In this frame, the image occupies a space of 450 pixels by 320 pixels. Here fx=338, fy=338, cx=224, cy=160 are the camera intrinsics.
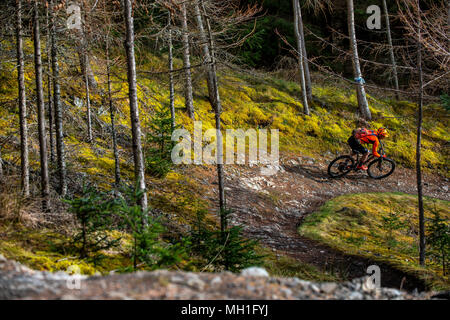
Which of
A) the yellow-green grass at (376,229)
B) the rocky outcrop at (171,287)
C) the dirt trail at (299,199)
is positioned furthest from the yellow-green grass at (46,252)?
the yellow-green grass at (376,229)

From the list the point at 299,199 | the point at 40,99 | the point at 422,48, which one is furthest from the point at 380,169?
the point at 40,99

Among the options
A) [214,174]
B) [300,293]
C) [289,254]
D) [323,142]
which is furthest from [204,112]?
[300,293]

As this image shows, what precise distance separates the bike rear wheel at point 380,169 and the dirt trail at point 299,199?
0.30m

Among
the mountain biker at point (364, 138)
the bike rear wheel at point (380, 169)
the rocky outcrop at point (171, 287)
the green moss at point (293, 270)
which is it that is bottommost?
the green moss at point (293, 270)

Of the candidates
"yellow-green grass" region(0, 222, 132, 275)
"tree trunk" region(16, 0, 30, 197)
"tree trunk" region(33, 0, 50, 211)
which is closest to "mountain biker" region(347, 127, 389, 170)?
"yellow-green grass" region(0, 222, 132, 275)

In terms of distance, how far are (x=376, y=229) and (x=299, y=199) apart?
2.83 meters

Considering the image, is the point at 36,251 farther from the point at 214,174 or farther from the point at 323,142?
the point at 323,142

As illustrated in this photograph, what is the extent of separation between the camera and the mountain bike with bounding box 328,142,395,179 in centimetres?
1348

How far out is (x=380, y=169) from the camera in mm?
13805

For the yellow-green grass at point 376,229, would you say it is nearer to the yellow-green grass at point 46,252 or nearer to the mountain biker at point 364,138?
the mountain biker at point 364,138

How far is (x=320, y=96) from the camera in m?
19.7

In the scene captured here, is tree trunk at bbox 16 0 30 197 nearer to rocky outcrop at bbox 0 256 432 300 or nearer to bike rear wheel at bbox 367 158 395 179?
rocky outcrop at bbox 0 256 432 300

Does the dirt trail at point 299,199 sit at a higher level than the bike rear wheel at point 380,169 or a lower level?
lower

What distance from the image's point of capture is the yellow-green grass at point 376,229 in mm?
7086
